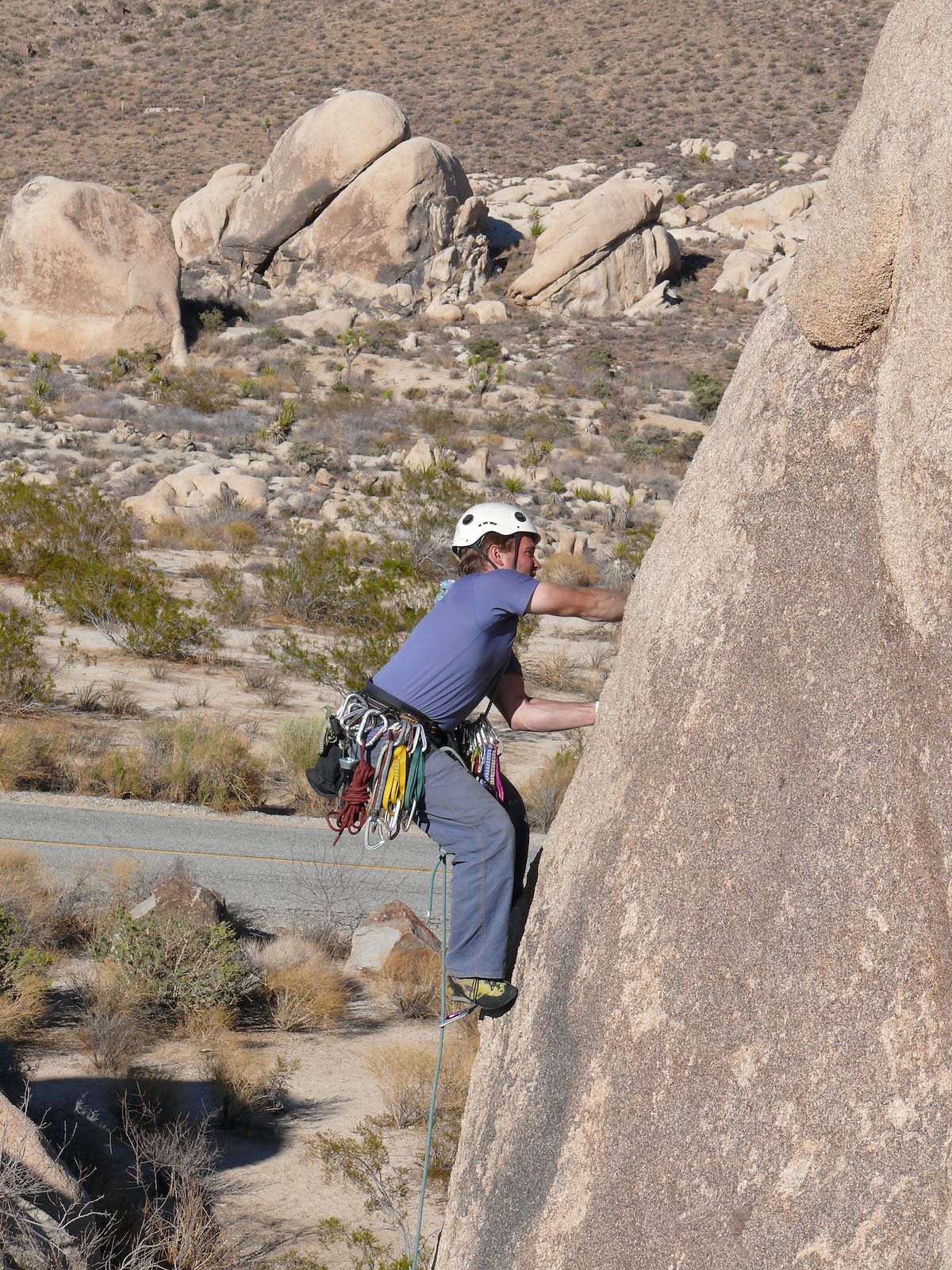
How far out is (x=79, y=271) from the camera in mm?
29562

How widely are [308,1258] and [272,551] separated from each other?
48.8 feet

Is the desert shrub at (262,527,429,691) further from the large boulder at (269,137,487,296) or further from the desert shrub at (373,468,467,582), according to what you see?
the large boulder at (269,137,487,296)

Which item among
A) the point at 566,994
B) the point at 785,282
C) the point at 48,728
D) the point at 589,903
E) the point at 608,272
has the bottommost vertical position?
the point at 608,272

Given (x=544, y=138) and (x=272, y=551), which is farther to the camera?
(x=544, y=138)

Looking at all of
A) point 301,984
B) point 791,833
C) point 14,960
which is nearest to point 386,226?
point 301,984

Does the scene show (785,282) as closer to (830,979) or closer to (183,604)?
(830,979)

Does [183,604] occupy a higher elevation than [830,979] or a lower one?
lower

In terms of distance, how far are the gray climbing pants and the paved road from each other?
5.22 m

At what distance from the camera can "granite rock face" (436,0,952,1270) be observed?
2.26 m

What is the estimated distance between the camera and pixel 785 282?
2.81 meters

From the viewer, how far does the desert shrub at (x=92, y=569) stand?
47.4 ft

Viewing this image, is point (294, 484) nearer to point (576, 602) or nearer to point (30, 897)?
point (30, 897)

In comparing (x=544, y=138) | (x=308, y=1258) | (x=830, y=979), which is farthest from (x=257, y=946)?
(x=544, y=138)

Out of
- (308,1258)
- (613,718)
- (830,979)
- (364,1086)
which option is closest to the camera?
(830,979)
